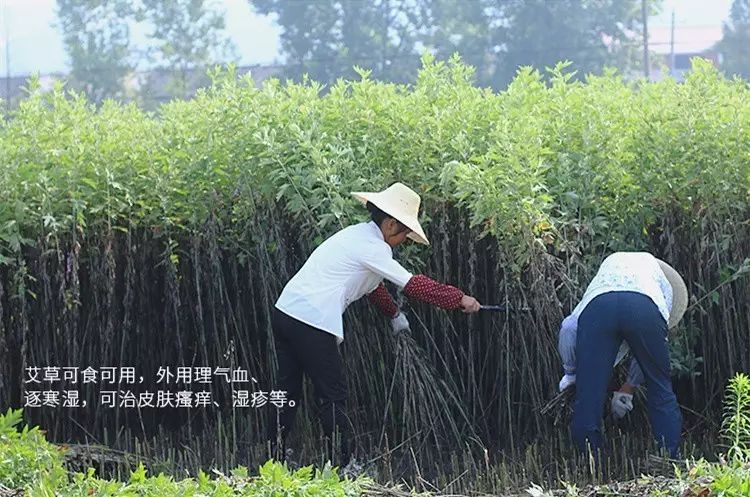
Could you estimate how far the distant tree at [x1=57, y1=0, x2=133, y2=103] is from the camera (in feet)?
58.6

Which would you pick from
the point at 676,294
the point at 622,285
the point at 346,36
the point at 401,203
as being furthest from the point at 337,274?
the point at 346,36

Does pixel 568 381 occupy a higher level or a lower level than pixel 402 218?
lower

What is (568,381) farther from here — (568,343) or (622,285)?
(622,285)

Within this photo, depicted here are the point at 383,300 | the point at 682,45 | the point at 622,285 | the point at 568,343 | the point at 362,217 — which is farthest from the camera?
the point at 682,45

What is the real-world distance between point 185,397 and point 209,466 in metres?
0.63

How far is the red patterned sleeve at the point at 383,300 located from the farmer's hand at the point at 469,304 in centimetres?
40

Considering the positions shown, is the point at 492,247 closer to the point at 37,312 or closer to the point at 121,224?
the point at 121,224

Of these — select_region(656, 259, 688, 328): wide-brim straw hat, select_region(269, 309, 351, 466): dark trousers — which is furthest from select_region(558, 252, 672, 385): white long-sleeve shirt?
select_region(269, 309, 351, 466): dark trousers

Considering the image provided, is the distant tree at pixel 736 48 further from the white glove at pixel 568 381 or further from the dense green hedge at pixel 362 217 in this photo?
the white glove at pixel 568 381

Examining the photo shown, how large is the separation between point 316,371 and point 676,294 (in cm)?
162

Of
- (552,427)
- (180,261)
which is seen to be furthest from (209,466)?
(552,427)

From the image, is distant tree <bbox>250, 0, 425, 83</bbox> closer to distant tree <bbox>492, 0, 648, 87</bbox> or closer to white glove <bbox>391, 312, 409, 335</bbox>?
distant tree <bbox>492, 0, 648, 87</bbox>

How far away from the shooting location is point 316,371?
5656 millimetres

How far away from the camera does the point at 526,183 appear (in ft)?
18.3
